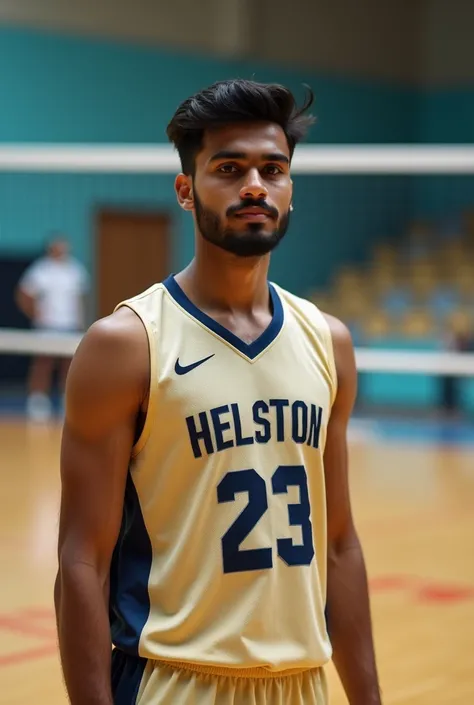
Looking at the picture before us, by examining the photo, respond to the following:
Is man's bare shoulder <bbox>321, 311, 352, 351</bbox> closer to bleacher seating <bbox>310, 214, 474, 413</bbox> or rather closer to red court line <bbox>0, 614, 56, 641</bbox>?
red court line <bbox>0, 614, 56, 641</bbox>

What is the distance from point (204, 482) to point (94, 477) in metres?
0.18

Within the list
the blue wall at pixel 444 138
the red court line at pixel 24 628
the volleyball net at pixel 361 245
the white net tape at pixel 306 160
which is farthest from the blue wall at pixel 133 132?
the red court line at pixel 24 628

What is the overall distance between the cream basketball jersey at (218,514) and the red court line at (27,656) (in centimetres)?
246

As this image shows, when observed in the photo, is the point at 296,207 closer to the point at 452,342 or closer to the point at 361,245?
the point at 361,245

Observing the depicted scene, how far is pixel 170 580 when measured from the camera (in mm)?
2234

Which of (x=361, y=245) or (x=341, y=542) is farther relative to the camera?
(x=361, y=245)

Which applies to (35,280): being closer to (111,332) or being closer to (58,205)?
(58,205)

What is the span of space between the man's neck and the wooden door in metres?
15.6

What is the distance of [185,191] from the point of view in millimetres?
2365

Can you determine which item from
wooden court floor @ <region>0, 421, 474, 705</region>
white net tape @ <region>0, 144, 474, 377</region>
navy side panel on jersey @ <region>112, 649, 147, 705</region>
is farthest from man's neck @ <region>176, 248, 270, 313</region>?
white net tape @ <region>0, 144, 474, 377</region>

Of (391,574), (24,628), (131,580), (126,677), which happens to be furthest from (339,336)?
(391,574)

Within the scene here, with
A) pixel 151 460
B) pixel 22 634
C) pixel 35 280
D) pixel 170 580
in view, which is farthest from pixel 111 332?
pixel 35 280

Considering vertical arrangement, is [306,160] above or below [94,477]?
above

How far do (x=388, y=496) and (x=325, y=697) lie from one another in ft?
21.4
